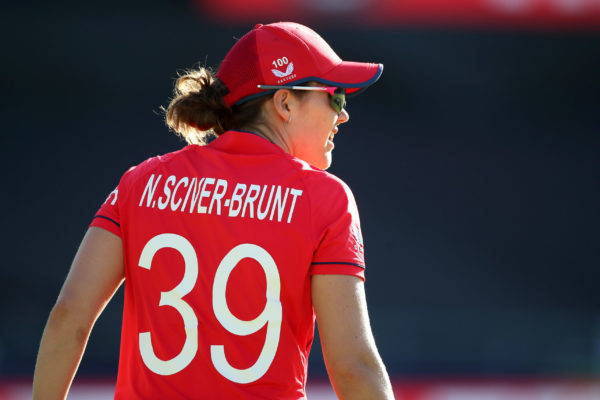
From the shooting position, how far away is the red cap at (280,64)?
5.24 feet

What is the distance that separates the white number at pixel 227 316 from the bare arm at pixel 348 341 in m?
0.08

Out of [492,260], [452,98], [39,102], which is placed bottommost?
[492,260]

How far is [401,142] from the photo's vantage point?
917cm

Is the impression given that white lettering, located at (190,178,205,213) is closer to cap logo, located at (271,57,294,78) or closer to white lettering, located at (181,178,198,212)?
white lettering, located at (181,178,198,212)

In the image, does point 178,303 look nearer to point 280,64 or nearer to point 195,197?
point 195,197

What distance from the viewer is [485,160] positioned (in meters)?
9.21

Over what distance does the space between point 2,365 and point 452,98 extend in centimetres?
572

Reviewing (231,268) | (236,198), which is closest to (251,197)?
(236,198)

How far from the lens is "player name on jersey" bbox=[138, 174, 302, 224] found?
4.78 ft

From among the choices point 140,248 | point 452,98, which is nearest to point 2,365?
point 140,248

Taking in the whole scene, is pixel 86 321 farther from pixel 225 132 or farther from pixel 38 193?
pixel 38 193

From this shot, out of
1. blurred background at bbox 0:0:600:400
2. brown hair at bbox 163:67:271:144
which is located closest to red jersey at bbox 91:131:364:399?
brown hair at bbox 163:67:271:144

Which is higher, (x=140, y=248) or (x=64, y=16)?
(x=64, y=16)

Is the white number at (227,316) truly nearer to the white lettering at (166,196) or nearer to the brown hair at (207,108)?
the white lettering at (166,196)
